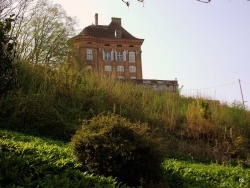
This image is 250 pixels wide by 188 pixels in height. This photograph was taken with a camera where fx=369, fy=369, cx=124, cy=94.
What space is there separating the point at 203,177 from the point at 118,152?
2222 millimetres

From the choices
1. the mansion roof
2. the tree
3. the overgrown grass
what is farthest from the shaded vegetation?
the mansion roof

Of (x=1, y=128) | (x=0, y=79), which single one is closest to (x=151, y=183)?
(x=0, y=79)

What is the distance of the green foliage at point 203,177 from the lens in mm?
6031

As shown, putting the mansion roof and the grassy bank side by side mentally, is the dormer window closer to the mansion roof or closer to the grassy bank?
the mansion roof

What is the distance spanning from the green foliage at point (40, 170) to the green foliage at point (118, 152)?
23 cm

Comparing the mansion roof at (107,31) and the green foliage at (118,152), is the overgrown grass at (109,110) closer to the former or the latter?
the green foliage at (118,152)

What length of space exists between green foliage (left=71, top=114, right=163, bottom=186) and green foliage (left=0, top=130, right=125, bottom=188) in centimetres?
23

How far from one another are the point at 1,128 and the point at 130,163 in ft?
14.3

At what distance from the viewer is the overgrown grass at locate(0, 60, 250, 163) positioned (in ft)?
29.6

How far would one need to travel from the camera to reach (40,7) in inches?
1156

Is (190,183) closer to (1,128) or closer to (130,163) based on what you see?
(130,163)

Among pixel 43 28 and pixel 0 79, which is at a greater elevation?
pixel 43 28

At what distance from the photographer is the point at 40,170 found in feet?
15.7

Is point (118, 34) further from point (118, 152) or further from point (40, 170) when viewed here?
point (40, 170)
